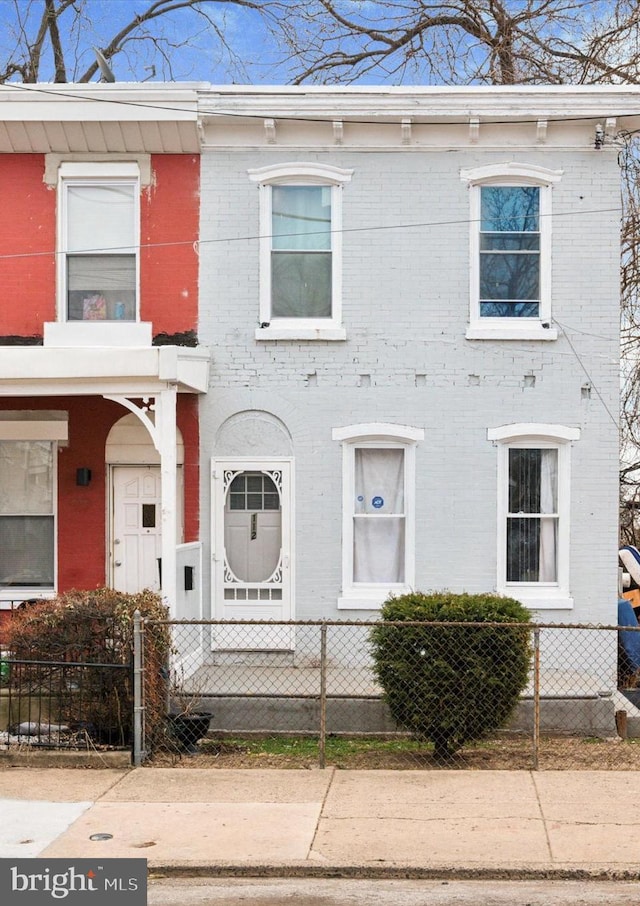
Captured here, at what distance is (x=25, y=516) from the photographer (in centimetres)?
1384

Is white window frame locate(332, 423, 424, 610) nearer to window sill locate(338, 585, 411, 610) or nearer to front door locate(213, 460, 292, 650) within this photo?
window sill locate(338, 585, 411, 610)

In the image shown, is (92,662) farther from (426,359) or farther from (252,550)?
(426,359)

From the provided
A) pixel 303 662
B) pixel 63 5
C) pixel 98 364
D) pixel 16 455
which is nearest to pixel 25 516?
pixel 16 455

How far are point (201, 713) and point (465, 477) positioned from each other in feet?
13.9

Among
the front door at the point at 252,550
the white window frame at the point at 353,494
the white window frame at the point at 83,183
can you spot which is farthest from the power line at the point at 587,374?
the white window frame at the point at 83,183

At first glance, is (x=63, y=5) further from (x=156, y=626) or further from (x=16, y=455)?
(x=156, y=626)

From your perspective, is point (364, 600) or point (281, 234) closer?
point (364, 600)

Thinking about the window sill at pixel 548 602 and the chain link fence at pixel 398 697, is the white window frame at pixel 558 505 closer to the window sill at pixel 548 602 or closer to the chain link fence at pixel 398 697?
the window sill at pixel 548 602

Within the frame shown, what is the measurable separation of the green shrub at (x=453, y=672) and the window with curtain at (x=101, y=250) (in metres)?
5.54

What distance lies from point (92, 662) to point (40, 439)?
4.11 meters

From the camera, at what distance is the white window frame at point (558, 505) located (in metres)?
13.2

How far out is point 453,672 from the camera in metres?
9.87

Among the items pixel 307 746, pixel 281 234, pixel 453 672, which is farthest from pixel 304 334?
pixel 453 672

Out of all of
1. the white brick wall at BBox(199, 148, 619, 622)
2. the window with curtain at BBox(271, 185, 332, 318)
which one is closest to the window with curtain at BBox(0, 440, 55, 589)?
the white brick wall at BBox(199, 148, 619, 622)
